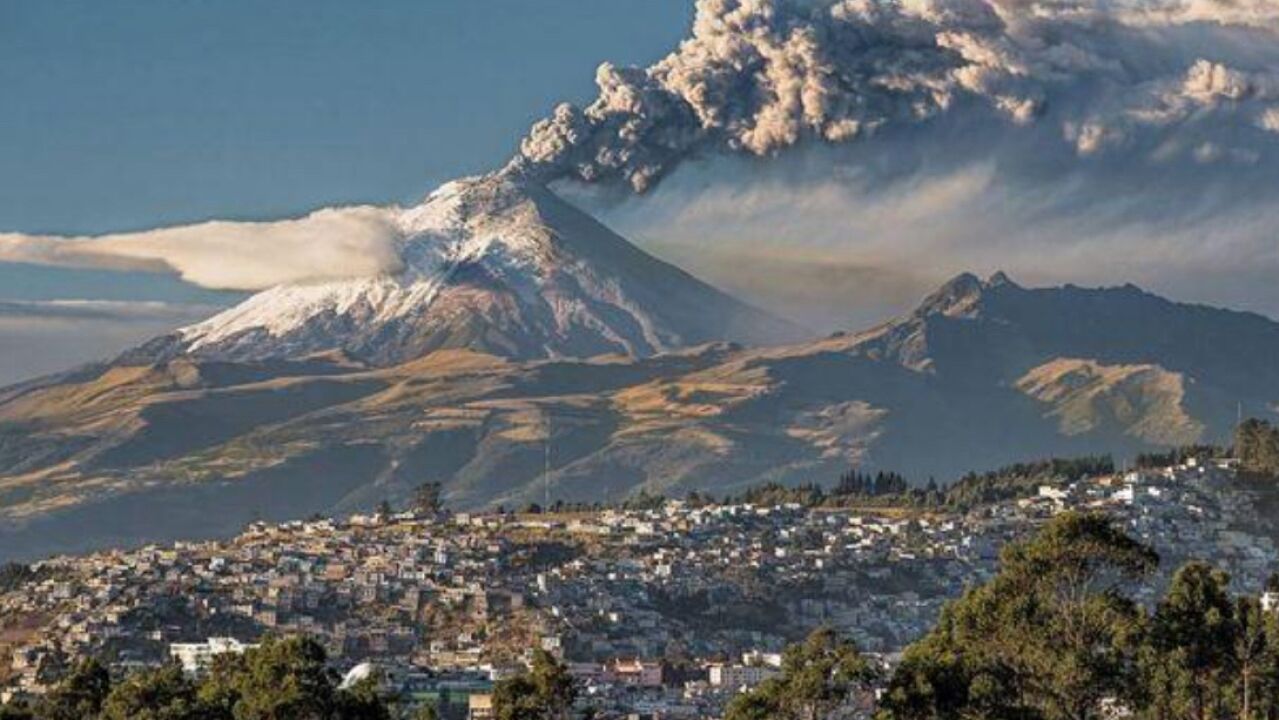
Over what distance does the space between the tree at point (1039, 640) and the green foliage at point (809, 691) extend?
1378 millimetres

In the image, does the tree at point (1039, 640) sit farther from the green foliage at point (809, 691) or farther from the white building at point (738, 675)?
the white building at point (738, 675)

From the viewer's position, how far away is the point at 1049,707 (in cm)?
10619

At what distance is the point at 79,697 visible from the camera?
385ft

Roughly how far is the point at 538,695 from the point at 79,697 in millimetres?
19286

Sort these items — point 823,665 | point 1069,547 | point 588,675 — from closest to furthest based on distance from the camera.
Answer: point 823,665, point 1069,547, point 588,675

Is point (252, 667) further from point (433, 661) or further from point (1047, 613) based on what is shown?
point (433, 661)

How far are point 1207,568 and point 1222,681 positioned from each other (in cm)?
630

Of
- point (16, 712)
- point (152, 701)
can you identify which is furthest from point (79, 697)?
point (152, 701)

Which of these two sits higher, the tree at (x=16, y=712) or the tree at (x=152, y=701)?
the tree at (x=152, y=701)

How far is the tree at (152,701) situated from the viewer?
10788cm

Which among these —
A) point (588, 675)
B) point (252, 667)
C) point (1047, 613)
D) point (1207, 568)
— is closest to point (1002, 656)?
point (1047, 613)

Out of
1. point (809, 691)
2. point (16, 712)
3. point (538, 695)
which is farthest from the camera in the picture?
point (16, 712)

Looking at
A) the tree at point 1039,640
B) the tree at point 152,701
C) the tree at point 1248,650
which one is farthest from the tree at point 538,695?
the tree at point 1248,650

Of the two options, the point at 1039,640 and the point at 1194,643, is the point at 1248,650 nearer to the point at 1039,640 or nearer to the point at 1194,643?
the point at 1194,643
